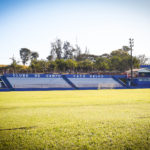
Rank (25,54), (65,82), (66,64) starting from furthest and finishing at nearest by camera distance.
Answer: (25,54), (66,64), (65,82)

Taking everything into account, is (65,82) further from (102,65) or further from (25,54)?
(25,54)

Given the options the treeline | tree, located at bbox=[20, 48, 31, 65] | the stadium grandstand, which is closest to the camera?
the stadium grandstand

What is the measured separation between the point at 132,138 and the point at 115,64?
7242 centimetres

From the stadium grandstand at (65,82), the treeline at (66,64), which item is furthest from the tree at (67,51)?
the stadium grandstand at (65,82)

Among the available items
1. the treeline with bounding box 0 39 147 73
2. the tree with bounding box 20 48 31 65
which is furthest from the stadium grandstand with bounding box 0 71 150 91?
the tree with bounding box 20 48 31 65

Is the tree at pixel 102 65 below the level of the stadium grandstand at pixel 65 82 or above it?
above

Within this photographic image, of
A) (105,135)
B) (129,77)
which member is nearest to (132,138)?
(105,135)

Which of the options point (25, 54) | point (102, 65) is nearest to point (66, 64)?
point (102, 65)

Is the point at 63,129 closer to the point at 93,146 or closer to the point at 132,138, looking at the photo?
the point at 93,146

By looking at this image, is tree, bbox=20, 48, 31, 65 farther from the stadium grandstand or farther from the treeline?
the stadium grandstand

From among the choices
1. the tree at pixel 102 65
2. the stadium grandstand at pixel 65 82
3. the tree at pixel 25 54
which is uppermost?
the tree at pixel 25 54

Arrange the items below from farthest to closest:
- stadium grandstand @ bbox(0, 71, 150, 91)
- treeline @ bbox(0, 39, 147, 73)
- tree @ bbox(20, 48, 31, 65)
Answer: tree @ bbox(20, 48, 31, 65)
treeline @ bbox(0, 39, 147, 73)
stadium grandstand @ bbox(0, 71, 150, 91)

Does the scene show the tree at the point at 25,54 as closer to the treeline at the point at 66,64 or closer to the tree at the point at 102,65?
the treeline at the point at 66,64

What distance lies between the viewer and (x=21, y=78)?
1612 inches
